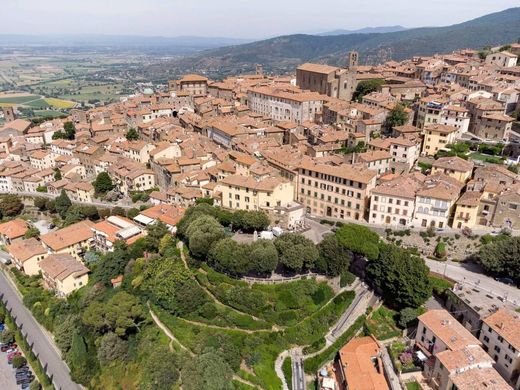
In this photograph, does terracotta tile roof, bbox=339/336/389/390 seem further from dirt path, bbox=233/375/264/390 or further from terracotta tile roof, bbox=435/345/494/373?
dirt path, bbox=233/375/264/390

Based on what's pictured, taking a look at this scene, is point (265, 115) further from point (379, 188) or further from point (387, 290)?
point (387, 290)

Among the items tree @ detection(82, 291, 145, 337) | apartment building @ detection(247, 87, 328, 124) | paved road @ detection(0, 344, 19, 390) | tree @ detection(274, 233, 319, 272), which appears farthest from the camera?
apartment building @ detection(247, 87, 328, 124)

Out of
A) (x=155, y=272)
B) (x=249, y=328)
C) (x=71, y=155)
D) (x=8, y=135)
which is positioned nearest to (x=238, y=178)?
(x=155, y=272)

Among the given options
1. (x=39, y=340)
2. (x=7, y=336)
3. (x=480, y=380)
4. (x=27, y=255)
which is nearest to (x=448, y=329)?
(x=480, y=380)

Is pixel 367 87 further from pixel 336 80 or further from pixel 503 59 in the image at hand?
pixel 503 59


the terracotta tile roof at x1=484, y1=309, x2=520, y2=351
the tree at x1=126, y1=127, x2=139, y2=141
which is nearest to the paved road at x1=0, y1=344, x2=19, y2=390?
the terracotta tile roof at x1=484, y1=309, x2=520, y2=351
